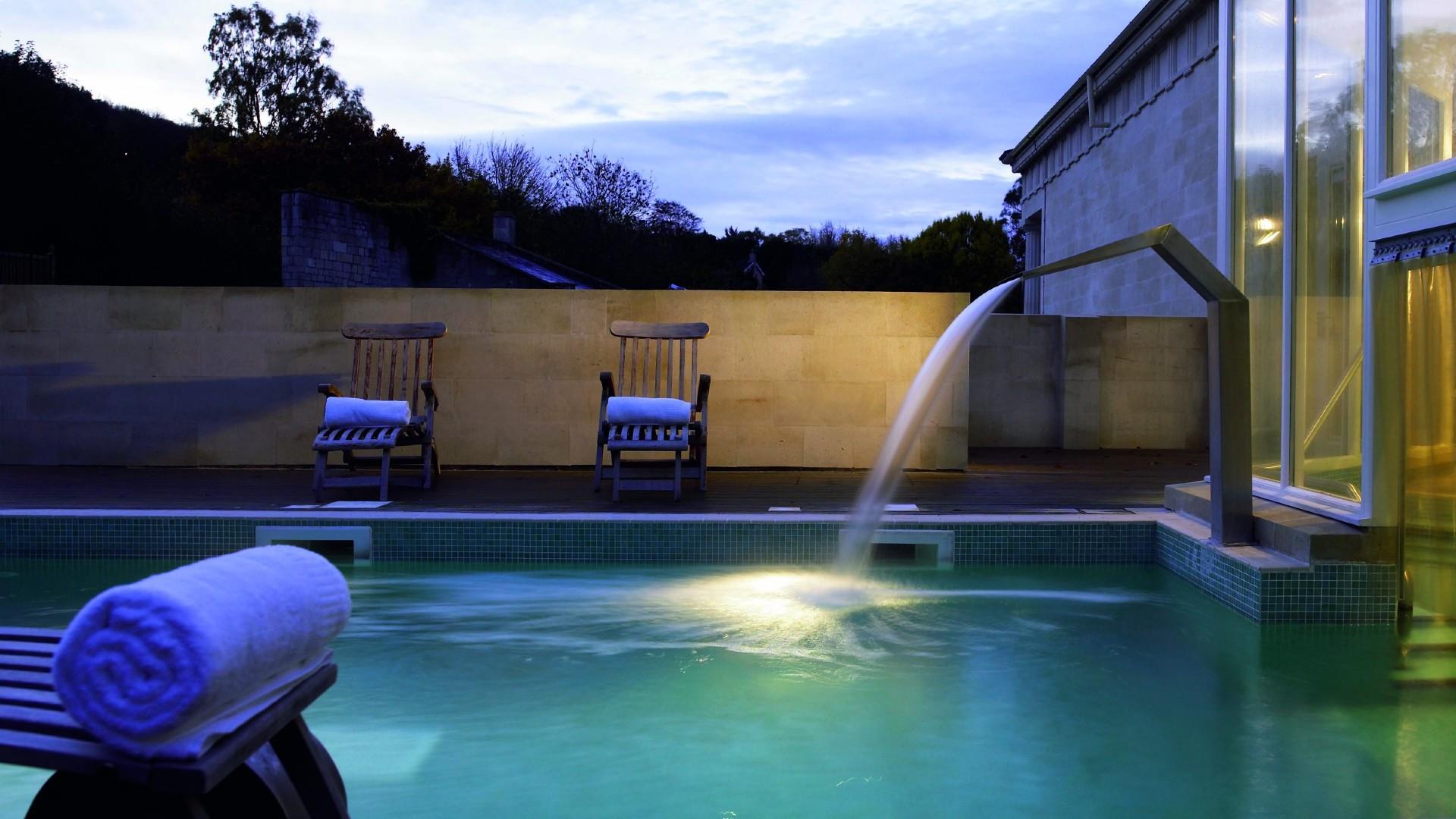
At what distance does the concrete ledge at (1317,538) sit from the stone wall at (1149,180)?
7510 millimetres

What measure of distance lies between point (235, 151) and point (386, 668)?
31178 millimetres

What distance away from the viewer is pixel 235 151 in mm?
30938

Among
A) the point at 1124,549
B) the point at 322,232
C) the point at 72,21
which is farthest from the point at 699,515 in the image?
the point at 72,21

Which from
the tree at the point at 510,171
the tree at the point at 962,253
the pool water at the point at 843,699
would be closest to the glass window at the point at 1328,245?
the pool water at the point at 843,699

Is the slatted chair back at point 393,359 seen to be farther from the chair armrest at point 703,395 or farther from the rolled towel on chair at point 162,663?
the rolled towel on chair at point 162,663

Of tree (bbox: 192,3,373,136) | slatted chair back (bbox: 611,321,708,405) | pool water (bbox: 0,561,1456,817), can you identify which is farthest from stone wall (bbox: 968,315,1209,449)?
tree (bbox: 192,3,373,136)

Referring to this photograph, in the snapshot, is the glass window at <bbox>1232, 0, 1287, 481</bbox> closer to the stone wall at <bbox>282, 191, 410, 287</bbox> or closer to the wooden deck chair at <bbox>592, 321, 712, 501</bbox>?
the wooden deck chair at <bbox>592, 321, 712, 501</bbox>

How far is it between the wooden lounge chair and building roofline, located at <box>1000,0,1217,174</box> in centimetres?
1241

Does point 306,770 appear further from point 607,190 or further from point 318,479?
point 607,190

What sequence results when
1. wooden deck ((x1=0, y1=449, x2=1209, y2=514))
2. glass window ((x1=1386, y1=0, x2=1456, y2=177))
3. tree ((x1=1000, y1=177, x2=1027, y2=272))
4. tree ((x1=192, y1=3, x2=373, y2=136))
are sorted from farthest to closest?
tree ((x1=192, y1=3, x2=373, y2=136))
tree ((x1=1000, y1=177, x2=1027, y2=272))
wooden deck ((x1=0, y1=449, x2=1209, y2=514))
glass window ((x1=1386, y1=0, x2=1456, y2=177))

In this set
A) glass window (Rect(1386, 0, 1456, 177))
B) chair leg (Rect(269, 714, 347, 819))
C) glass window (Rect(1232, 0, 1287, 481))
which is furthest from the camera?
glass window (Rect(1232, 0, 1287, 481))

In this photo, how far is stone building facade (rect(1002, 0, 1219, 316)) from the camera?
11898 millimetres

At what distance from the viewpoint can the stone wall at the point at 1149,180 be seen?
465 inches

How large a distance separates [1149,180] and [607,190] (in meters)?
16.3
